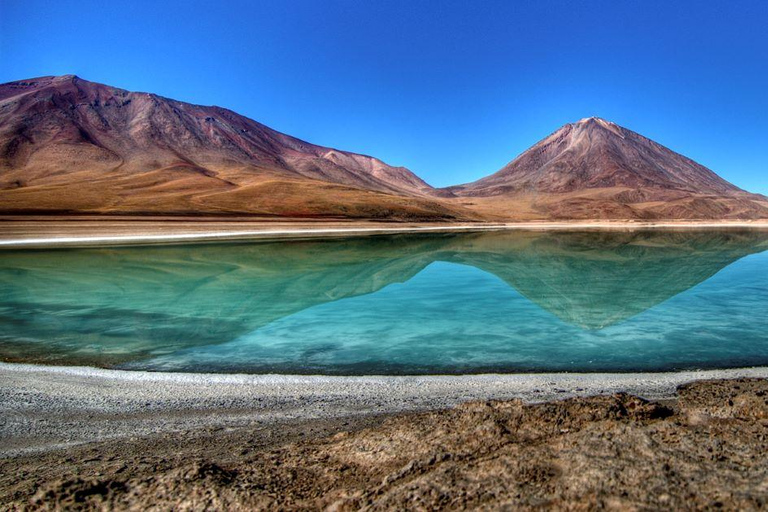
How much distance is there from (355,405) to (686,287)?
18.2 metres

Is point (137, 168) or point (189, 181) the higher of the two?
point (137, 168)

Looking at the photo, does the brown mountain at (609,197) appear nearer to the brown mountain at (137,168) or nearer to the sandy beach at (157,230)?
the brown mountain at (137,168)

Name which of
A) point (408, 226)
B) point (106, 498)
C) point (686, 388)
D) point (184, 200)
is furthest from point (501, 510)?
point (184, 200)

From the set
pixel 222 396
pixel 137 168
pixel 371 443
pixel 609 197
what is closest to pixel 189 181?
pixel 137 168

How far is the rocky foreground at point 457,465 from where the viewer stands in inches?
129

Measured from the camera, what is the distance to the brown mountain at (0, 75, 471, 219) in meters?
82.3

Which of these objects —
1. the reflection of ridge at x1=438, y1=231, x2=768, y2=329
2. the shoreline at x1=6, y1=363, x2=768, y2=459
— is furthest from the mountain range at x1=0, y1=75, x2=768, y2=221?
the shoreline at x1=6, y1=363, x2=768, y2=459

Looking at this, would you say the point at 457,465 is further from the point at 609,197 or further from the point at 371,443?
the point at 609,197

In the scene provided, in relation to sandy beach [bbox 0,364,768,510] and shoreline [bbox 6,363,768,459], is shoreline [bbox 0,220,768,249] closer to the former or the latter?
shoreline [bbox 6,363,768,459]

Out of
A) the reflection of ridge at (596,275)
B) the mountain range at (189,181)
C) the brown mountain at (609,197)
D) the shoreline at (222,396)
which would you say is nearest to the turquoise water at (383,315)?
the reflection of ridge at (596,275)

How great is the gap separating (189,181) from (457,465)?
118491 mm

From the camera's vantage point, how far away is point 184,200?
Result: 83938 millimetres

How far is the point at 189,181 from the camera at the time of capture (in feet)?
366

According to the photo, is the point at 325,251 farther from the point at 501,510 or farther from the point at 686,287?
the point at 501,510
